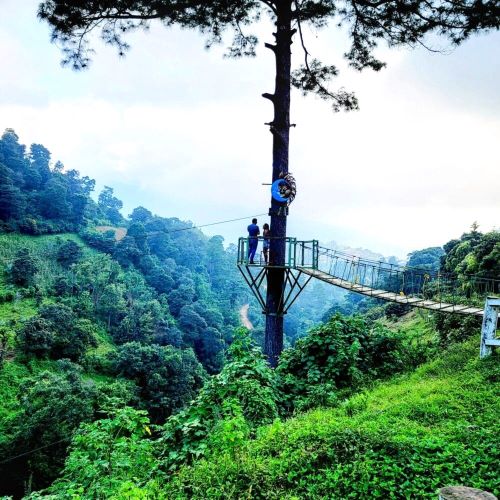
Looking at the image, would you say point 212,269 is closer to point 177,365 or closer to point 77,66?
point 177,365

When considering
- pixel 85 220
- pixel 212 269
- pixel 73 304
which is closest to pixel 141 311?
pixel 73 304

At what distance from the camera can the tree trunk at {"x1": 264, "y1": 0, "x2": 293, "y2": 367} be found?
8.25 m

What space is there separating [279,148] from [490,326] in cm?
496

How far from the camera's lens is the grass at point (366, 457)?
11.0 feet

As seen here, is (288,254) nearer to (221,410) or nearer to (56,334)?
(221,410)

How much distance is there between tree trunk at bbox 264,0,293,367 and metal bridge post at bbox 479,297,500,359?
3.61 meters

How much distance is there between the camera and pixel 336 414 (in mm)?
5133

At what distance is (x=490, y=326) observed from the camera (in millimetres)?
5945

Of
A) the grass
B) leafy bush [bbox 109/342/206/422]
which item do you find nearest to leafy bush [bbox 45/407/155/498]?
the grass

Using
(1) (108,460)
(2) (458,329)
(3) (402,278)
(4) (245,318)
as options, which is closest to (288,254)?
(2) (458,329)

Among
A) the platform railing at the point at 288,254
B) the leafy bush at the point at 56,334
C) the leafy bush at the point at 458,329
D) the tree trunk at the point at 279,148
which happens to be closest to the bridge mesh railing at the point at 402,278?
the platform railing at the point at 288,254

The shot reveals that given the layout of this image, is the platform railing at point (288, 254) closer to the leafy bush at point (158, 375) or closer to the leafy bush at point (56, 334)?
the leafy bush at point (158, 375)

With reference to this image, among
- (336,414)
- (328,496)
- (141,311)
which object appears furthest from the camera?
(141,311)

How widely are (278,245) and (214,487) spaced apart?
5.41m
